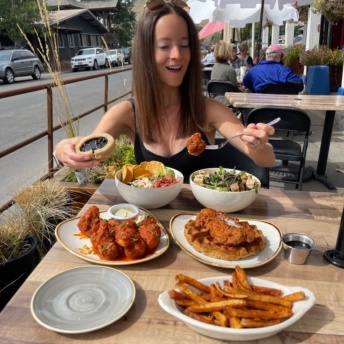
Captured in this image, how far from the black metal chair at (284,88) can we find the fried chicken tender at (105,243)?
4906 mm

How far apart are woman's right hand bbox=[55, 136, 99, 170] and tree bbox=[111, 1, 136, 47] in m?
48.7

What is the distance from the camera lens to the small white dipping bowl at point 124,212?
1329 millimetres

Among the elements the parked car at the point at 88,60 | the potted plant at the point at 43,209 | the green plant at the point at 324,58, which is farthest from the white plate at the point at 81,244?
the parked car at the point at 88,60

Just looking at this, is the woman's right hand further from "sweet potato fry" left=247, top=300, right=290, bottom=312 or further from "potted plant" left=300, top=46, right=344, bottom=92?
"potted plant" left=300, top=46, right=344, bottom=92

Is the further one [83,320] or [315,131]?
[315,131]

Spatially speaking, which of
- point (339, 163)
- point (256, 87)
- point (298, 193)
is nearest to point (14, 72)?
point (256, 87)

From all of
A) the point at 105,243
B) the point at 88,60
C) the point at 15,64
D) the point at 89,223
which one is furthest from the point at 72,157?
the point at 88,60

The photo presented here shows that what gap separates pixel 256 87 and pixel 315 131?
1.95 meters

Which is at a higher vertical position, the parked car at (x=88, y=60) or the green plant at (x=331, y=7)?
the green plant at (x=331, y=7)

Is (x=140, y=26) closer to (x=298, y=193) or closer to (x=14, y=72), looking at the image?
(x=298, y=193)

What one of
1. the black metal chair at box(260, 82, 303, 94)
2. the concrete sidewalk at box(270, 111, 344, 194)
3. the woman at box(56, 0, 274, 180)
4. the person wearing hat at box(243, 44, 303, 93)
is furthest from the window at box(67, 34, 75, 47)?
the woman at box(56, 0, 274, 180)

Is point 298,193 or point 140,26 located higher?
point 140,26

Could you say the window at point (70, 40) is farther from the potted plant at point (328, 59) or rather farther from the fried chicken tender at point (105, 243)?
the fried chicken tender at point (105, 243)

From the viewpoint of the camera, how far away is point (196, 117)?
222 centimetres
